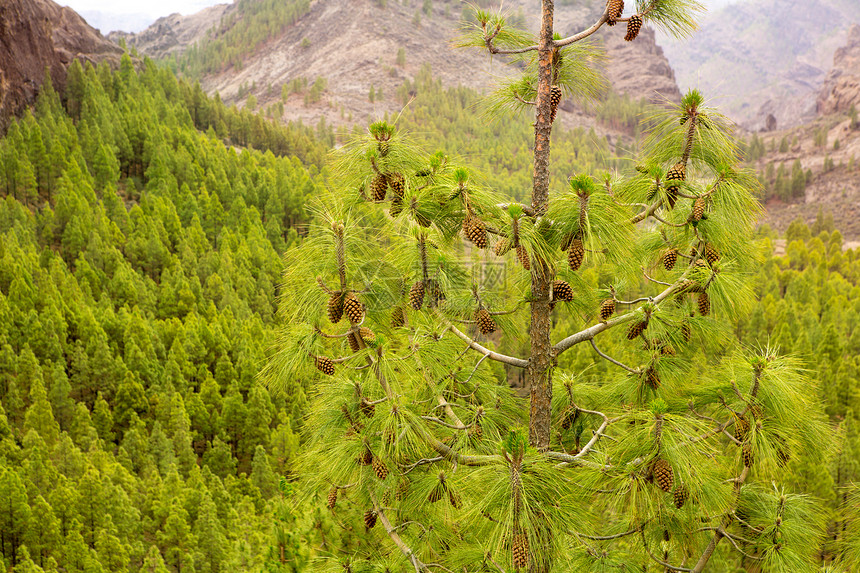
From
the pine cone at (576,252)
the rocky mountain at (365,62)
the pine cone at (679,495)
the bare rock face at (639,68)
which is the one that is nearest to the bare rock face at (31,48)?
the rocky mountain at (365,62)

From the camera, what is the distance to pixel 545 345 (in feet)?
15.9

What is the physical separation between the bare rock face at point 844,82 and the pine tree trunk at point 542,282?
487ft

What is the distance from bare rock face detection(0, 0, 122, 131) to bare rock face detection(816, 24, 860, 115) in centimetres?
13522

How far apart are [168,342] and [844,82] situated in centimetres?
14360

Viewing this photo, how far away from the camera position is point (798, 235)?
76938mm

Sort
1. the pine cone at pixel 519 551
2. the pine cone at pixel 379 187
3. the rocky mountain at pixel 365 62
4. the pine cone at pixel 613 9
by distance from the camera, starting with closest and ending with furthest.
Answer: the pine cone at pixel 519 551 < the pine cone at pixel 613 9 < the pine cone at pixel 379 187 < the rocky mountain at pixel 365 62

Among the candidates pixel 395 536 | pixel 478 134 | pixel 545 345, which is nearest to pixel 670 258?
pixel 545 345

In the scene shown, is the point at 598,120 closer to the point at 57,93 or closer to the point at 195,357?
Answer: the point at 57,93

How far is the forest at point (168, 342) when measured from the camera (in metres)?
20.8

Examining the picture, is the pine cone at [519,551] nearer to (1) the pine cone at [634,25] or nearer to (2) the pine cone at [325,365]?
(2) the pine cone at [325,365]

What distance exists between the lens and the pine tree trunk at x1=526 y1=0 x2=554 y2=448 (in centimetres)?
450

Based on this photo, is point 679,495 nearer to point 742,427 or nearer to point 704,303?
point 742,427

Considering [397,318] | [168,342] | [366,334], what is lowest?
[168,342]

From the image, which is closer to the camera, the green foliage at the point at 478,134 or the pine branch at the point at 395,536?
the pine branch at the point at 395,536
